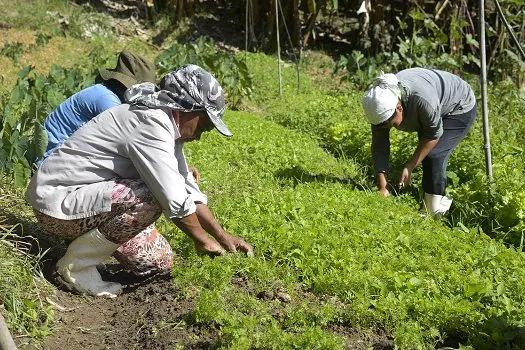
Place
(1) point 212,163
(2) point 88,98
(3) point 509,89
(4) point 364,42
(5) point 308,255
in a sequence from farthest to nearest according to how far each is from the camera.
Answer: (4) point 364,42
(3) point 509,89
(1) point 212,163
(2) point 88,98
(5) point 308,255

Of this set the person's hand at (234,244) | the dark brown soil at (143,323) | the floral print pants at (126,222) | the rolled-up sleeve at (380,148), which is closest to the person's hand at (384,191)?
the rolled-up sleeve at (380,148)

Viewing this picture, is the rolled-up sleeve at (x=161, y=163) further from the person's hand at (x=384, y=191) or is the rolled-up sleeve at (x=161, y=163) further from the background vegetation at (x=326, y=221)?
the person's hand at (x=384, y=191)

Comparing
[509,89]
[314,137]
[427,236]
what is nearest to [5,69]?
[314,137]

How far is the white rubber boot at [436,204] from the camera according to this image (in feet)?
19.0

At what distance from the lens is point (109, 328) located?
3.92m

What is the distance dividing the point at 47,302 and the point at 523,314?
7.92 ft

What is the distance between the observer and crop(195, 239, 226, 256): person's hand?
13.1 feet

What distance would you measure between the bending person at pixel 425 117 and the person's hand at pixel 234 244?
156 centimetres

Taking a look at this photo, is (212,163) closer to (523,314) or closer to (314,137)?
(314,137)

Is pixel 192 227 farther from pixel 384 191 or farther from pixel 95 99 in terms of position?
pixel 384 191

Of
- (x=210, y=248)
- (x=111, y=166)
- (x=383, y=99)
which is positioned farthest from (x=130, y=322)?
(x=383, y=99)

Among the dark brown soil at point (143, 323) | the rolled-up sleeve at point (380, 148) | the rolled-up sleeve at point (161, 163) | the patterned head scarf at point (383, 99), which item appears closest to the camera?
the dark brown soil at point (143, 323)

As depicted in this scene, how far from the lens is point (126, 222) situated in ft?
12.9

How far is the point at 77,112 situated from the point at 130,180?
0.95 meters
